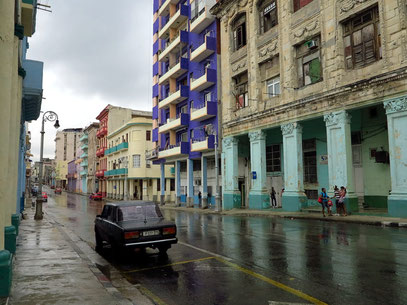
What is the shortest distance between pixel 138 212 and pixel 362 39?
16.4 m

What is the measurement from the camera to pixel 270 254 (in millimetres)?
9516

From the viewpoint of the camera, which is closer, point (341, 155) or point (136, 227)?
point (136, 227)

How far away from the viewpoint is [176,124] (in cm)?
3734

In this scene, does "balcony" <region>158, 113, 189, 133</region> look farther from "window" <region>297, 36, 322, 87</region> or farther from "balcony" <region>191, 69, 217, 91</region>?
"window" <region>297, 36, 322, 87</region>

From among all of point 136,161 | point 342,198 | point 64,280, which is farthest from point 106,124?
point 64,280

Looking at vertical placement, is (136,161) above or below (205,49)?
below

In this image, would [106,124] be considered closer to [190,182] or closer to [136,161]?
[136,161]

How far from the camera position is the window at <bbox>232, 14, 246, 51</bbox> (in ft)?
97.7

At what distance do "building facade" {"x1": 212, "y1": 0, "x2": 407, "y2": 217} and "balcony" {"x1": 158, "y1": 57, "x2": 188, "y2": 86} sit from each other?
22.1 ft

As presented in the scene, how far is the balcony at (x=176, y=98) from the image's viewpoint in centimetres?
3697

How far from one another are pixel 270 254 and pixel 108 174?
201 ft

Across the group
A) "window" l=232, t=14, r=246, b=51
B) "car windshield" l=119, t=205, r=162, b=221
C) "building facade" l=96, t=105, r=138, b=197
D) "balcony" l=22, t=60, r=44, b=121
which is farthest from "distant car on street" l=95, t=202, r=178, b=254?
"building facade" l=96, t=105, r=138, b=197

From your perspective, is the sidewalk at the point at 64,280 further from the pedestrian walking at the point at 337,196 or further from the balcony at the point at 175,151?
the balcony at the point at 175,151

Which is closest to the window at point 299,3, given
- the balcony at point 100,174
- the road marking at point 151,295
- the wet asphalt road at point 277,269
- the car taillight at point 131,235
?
the wet asphalt road at point 277,269
